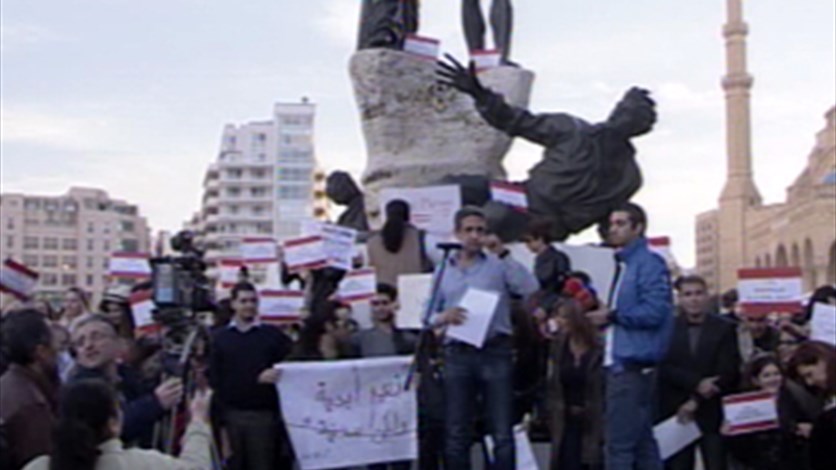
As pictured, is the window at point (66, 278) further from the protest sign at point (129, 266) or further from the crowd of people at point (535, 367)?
the crowd of people at point (535, 367)

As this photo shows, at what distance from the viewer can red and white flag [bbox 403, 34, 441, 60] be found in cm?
1542

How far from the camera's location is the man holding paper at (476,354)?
8492 mm

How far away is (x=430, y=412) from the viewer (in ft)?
31.1

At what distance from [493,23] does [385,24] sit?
4.77 feet

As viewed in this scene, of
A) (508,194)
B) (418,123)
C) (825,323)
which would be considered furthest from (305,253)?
(825,323)

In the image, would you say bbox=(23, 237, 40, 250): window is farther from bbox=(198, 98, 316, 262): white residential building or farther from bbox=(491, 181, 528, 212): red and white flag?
bbox=(491, 181, 528, 212): red and white flag

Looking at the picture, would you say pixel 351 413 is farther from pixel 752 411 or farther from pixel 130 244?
pixel 130 244

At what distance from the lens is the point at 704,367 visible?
913 cm

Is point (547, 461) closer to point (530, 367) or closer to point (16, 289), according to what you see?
point (530, 367)

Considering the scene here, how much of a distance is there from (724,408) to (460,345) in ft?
5.89

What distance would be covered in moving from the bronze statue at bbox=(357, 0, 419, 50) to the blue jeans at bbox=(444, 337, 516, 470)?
28.4 ft

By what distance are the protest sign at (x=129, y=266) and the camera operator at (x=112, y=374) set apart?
24.4 feet

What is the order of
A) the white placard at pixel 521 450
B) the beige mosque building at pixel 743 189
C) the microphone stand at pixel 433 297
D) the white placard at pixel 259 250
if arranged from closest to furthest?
the microphone stand at pixel 433 297
the white placard at pixel 521 450
the white placard at pixel 259 250
the beige mosque building at pixel 743 189

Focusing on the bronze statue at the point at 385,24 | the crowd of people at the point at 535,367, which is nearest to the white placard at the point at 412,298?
the crowd of people at the point at 535,367
